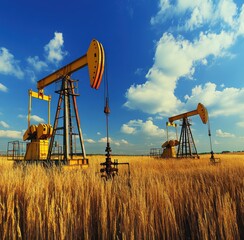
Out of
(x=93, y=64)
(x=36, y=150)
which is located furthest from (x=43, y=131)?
(x=93, y=64)

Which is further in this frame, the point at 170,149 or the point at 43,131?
the point at 170,149

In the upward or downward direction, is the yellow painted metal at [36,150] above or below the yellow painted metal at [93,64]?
below

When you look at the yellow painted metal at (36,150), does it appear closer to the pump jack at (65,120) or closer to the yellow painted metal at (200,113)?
the pump jack at (65,120)

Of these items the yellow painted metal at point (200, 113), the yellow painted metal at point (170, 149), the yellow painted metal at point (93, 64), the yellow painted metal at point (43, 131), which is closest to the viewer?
the yellow painted metal at point (93, 64)

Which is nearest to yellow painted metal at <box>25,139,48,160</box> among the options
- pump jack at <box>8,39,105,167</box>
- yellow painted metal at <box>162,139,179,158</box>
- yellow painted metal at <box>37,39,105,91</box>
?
pump jack at <box>8,39,105,167</box>

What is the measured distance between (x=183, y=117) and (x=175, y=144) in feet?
11.5

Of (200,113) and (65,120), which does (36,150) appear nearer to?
(65,120)

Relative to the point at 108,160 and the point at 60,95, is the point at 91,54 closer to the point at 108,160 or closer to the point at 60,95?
the point at 60,95

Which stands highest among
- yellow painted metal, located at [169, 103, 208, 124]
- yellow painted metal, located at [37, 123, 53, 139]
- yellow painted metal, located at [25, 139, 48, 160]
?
yellow painted metal, located at [169, 103, 208, 124]

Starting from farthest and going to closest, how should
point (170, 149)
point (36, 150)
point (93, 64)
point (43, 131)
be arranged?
point (170, 149) < point (36, 150) < point (43, 131) < point (93, 64)

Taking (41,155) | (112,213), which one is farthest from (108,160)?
(41,155)

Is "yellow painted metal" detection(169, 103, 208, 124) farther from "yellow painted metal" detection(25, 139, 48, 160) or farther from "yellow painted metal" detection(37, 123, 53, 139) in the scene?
"yellow painted metal" detection(25, 139, 48, 160)

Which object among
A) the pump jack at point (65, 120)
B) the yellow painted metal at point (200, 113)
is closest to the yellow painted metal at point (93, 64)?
the pump jack at point (65, 120)

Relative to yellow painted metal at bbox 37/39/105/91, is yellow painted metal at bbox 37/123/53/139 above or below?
below
